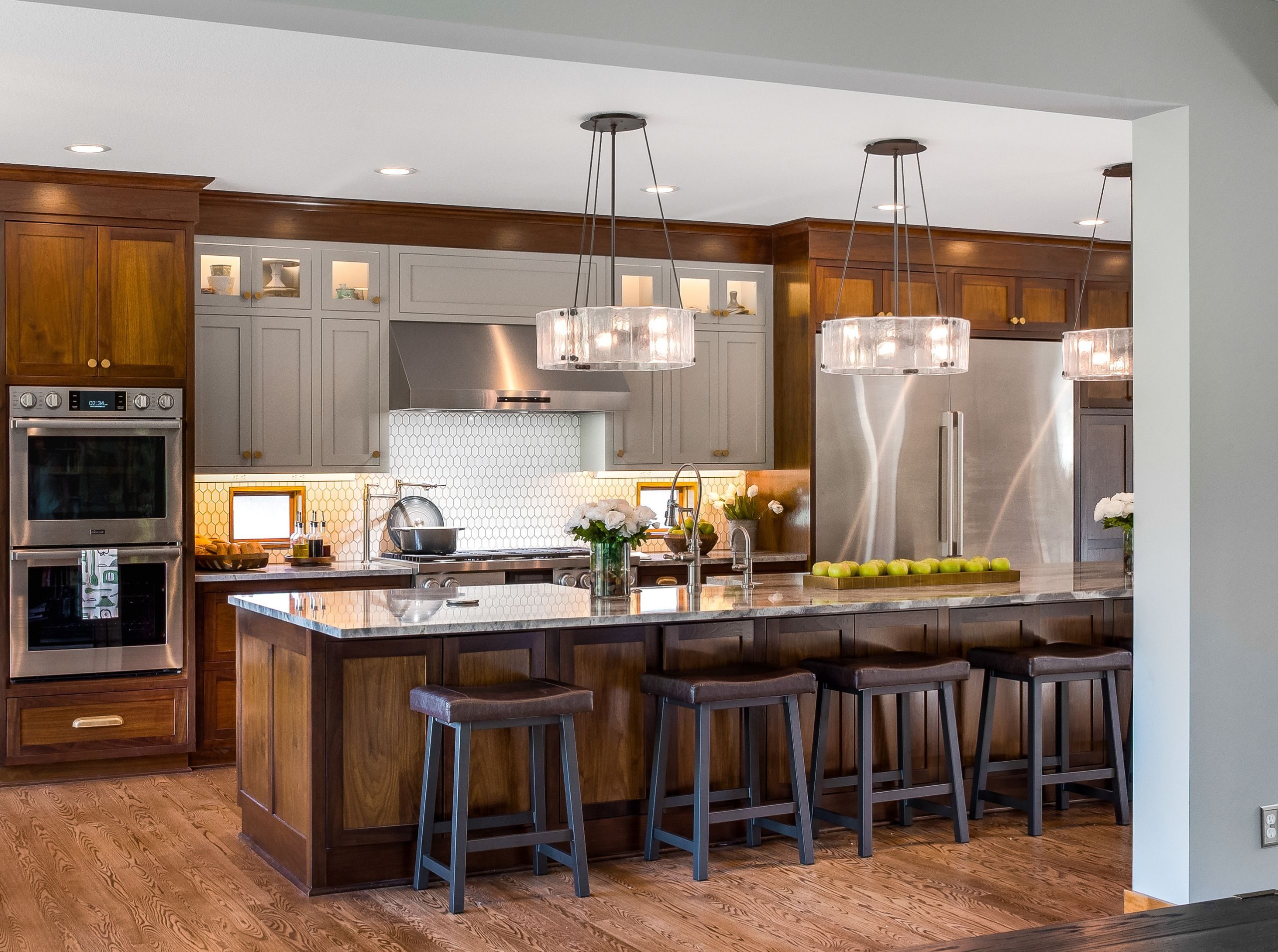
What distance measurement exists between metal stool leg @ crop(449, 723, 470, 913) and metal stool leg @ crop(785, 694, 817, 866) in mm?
1100

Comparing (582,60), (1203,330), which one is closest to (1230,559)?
(1203,330)

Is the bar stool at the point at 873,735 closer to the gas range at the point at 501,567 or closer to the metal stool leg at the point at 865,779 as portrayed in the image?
→ the metal stool leg at the point at 865,779

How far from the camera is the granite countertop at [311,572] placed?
6211 mm

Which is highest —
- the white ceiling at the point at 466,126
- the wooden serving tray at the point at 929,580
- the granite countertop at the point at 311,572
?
the white ceiling at the point at 466,126

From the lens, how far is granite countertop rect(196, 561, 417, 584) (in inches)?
245

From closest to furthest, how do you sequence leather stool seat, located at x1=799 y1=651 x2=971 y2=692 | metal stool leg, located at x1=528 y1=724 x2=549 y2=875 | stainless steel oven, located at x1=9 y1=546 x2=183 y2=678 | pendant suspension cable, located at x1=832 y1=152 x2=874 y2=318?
metal stool leg, located at x1=528 y1=724 x2=549 y2=875
leather stool seat, located at x1=799 y1=651 x2=971 y2=692
stainless steel oven, located at x1=9 y1=546 x2=183 y2=678
pendant suspension cable, located at x1=832 y1=152 x2=874 y2=318

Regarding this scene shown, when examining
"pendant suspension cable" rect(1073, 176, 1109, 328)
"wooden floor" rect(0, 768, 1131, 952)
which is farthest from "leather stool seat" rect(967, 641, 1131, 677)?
"pendant suspension cable" rect(1073, 176, 1109, 328)

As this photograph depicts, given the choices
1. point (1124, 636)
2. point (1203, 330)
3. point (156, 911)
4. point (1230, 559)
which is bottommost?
point (156, 911)

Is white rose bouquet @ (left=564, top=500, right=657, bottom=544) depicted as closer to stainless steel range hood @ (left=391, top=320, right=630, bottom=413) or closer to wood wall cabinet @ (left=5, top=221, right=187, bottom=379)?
stainless steel range hood @ (left=391, top=320, right=630, bottom=413)

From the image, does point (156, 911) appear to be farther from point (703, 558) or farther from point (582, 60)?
point (703, 558)

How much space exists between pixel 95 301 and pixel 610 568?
2.78 meters

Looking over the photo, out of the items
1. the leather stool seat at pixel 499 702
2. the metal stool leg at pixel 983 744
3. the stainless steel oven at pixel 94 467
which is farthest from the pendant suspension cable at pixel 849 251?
the stainless steel oven at pixel 94 467

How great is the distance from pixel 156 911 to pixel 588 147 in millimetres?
3269

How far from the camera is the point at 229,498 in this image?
268 inches
